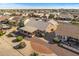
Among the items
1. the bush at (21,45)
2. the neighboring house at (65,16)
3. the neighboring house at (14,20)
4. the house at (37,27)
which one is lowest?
the bush at (21,45)

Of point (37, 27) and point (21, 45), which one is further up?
point (37, 27)

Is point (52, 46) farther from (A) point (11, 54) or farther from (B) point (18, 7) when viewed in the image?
(B) point (18, 7)

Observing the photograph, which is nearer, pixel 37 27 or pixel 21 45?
pixel 21 45

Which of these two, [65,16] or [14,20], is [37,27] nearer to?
[14,20]

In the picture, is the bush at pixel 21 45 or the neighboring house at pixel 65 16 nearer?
the bush at pixel 21 45

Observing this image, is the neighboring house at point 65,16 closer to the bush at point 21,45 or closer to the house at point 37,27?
the house at point 37,27

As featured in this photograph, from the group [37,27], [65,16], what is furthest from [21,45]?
[65,16]

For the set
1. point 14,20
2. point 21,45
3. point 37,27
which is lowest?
point 21,45

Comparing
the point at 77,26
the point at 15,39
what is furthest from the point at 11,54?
the point at 77,26

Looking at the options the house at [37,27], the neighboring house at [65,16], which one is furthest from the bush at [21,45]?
the neighboring house at [65,16]
